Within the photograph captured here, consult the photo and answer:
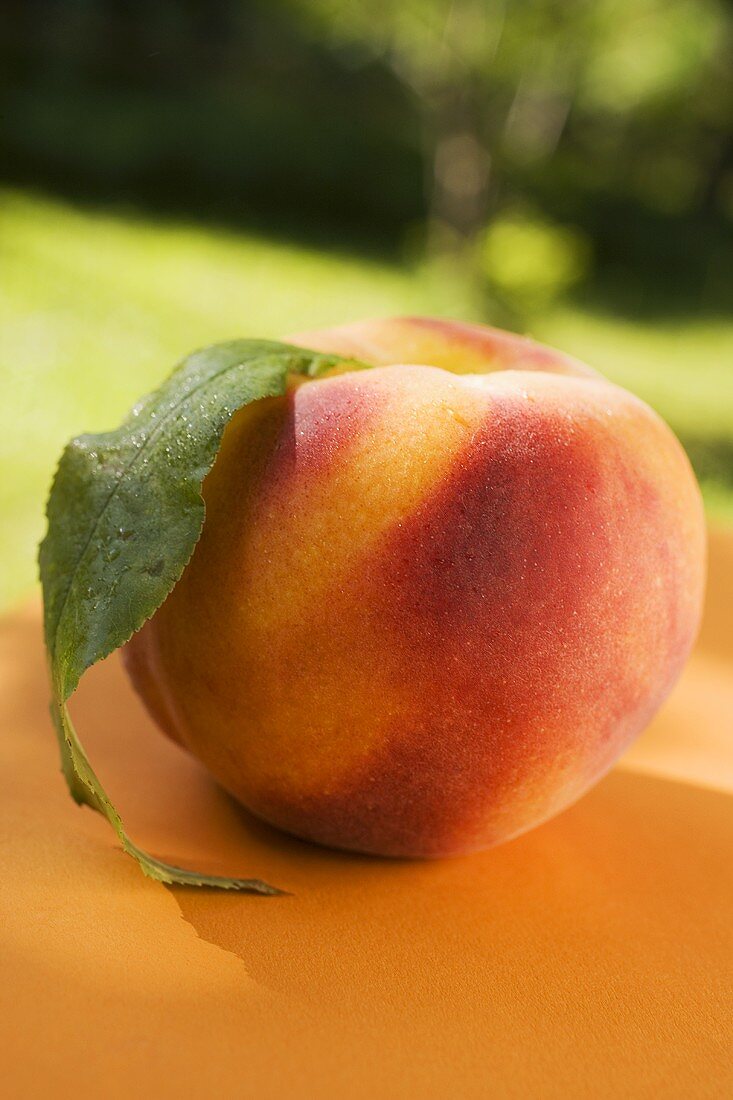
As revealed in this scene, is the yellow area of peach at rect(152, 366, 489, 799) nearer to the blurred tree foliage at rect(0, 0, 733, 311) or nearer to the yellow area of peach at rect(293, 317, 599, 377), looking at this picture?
the yellow area of peach at rect(293, 317, 599, 377)

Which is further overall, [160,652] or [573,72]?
[573,72]

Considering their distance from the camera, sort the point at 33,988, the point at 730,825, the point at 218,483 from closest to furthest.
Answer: the point at 33,988 → the point at 218,483 → the point at 730,825

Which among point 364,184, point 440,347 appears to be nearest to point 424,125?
point 364,184

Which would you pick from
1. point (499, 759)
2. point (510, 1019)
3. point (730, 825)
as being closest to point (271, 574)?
point (499, 759)

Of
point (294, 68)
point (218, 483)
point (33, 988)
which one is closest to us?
point (33, 988)

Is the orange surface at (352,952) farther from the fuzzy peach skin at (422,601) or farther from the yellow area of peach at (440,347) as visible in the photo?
the yellow area of peach at (440,347)

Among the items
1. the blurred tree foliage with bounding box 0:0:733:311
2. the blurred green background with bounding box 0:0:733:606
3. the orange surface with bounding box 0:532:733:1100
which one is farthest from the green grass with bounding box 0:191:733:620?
the orange surface with bounding box 0:532:733:1100

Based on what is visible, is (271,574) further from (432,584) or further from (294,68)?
(294,68)

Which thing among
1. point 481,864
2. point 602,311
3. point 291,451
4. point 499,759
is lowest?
point 602,311
